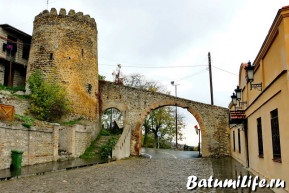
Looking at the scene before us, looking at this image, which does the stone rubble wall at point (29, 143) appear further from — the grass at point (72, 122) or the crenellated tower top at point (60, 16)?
the crenellated tower top at point (60, 16)

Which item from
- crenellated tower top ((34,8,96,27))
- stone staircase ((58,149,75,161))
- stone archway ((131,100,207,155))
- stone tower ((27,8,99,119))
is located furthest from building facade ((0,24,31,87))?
stone archway ((131,100,207,155))

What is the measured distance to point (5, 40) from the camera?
974 inches

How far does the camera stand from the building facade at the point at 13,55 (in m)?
24.6

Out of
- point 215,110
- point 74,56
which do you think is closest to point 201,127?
point 215,110

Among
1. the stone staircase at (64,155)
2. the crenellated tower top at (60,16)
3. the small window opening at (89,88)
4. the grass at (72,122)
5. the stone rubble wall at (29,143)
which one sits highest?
the crenellated tower top at (60,16)

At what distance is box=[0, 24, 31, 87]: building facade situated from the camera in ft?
80.6

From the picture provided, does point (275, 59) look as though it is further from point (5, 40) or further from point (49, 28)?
point (5, 40)

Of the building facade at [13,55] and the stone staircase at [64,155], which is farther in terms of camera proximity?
the building facade at [13,55]

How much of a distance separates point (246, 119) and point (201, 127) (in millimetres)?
10923

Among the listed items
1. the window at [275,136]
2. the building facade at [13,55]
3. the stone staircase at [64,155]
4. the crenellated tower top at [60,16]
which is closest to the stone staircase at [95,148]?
the stone staircase at [64,155]

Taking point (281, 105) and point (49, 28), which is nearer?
point (281, 105)

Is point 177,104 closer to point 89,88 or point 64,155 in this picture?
point 89,88

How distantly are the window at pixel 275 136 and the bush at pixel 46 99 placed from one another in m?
15.9

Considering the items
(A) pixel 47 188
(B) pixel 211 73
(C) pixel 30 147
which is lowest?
(A) pixel 47 188
